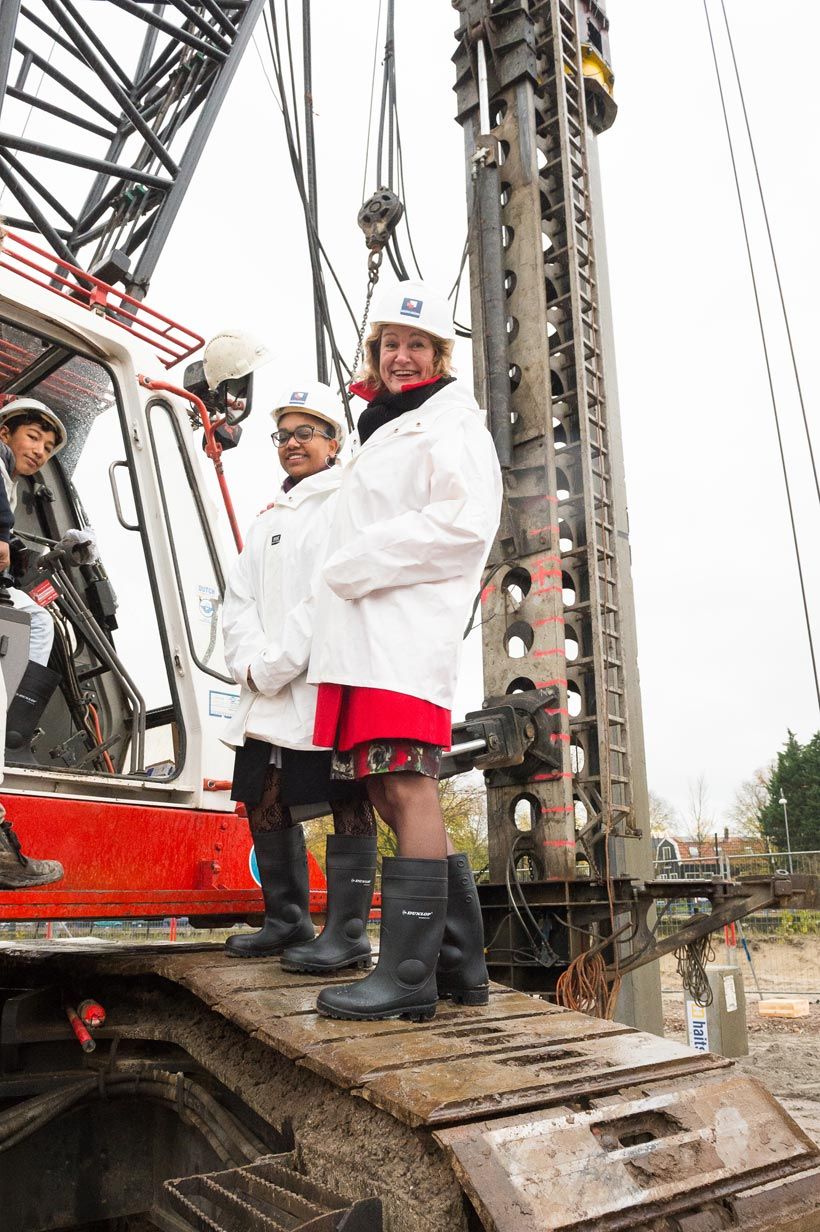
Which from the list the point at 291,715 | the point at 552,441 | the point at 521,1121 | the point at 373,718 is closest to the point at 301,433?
the point at 291,715

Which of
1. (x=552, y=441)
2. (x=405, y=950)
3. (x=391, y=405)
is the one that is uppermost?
(x=552, y=441)

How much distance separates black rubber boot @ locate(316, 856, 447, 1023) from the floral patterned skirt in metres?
0.21

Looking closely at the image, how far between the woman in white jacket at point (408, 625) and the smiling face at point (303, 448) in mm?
609

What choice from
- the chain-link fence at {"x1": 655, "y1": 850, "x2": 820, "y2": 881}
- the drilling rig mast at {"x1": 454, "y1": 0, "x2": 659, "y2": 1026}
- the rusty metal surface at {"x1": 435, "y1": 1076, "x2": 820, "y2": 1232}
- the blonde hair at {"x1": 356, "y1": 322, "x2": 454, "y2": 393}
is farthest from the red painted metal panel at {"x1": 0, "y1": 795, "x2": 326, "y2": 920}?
the chain-link fence at {"x1": 655, "y1": 850, "x2": 820, "y2": 881}

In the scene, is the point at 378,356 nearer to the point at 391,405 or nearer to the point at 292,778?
the point at 391,405

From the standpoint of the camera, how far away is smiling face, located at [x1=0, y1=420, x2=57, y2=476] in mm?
4293

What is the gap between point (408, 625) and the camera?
2.48 meters

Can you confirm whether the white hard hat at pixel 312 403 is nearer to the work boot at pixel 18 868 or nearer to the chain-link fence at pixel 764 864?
the work boot at pixel 18 868

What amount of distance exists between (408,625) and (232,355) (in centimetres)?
216

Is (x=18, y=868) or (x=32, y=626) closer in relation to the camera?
(x=18, y=868)

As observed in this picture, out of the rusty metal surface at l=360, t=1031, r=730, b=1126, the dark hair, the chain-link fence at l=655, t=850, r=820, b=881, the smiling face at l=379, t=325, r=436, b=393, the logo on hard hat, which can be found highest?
the chain-link fence at l=655, t=850, r=820, b=881

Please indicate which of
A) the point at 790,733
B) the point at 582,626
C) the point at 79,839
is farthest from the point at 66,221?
the point at 790,733

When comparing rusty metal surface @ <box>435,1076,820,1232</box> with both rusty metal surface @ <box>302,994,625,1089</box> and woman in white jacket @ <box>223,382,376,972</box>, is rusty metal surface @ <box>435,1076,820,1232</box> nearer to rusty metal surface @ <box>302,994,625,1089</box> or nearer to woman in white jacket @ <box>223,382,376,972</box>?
rusty metal surface @ <box>302,994,625,1089</box>

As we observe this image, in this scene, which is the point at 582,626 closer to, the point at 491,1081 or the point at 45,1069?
the point at 45,1069
